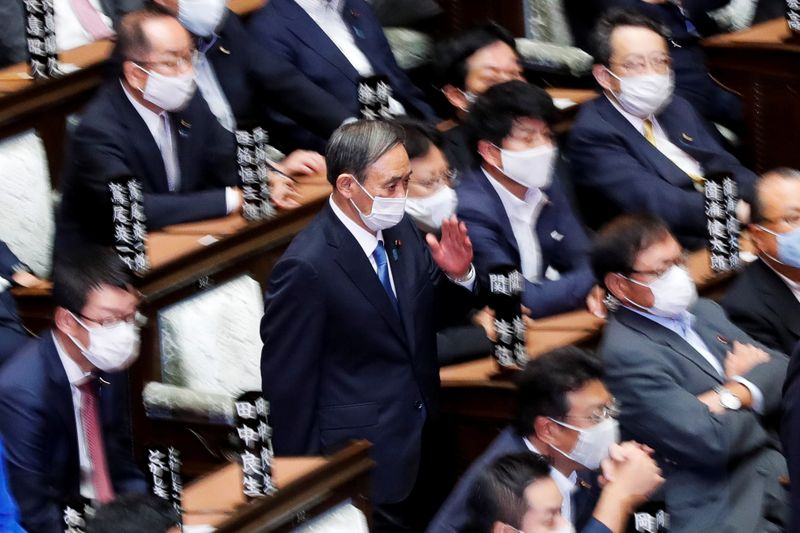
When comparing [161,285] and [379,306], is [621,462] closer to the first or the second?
[379,306]

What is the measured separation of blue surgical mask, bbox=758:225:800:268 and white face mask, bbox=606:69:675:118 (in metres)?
0.51

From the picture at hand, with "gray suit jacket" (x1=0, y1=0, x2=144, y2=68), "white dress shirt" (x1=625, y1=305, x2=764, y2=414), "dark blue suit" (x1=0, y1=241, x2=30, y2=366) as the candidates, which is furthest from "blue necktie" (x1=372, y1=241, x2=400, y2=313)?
"gray suit jacket" (x1=0, y1=0, x2=144, y2=68)

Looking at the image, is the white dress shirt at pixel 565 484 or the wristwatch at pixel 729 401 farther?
the wristwatch at pixel 729 401

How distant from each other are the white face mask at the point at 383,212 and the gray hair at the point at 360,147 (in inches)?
0.9

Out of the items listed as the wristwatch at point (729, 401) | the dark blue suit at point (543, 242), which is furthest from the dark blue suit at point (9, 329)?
the wristwatch at point (729, 401)

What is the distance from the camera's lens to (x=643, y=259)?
100 inches

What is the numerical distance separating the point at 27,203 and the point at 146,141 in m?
0.24

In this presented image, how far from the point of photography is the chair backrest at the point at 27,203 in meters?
2.89

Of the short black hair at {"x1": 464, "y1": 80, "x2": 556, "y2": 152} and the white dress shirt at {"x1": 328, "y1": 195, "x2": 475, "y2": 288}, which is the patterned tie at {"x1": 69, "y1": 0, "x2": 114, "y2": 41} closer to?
the short black hair at {"x1": 464, "y1": 80, "x2": 556, "y2": 152}

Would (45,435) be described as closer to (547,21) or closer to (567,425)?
(567,425)

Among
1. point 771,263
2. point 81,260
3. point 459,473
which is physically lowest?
point 459,473

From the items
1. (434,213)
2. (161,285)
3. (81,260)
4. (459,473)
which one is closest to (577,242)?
(434,213)

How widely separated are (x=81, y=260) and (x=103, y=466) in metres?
0.27

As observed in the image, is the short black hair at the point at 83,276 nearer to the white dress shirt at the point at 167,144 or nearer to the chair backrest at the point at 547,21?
the white dress shirt at the point at 167,144
